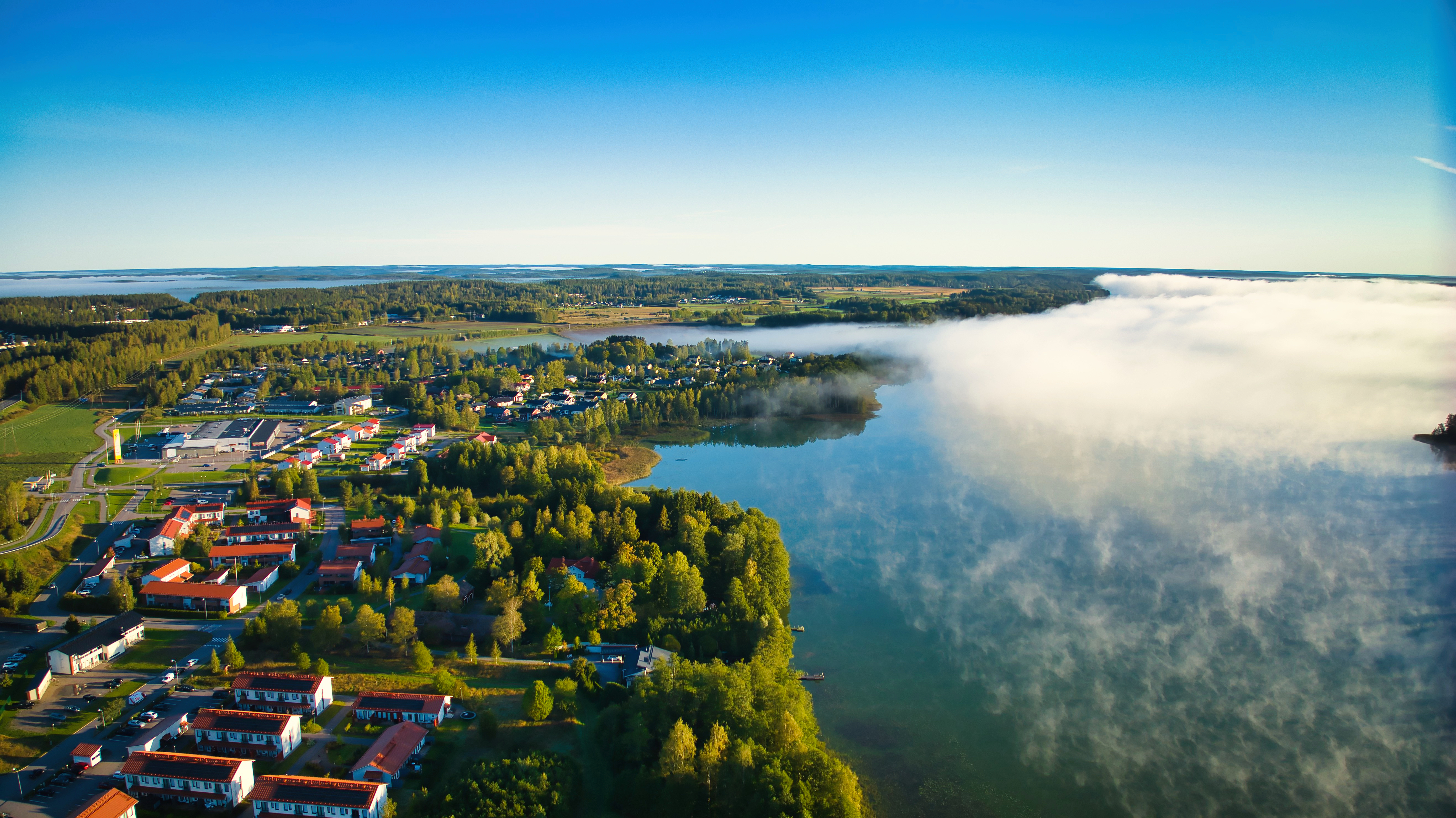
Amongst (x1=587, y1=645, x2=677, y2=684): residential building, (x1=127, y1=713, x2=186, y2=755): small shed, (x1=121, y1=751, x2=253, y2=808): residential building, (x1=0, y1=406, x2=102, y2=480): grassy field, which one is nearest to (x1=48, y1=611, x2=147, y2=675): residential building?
(x1=127, y1=713, x2=186, y2=755): small shed

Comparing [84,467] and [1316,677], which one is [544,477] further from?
[1316,677]

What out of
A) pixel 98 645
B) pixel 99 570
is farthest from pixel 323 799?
pixel 99 570

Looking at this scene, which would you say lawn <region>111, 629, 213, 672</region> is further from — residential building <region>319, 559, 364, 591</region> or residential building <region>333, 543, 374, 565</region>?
residential building <region>333, 543, 374, 565</region>

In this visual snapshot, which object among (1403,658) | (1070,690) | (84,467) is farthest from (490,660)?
(84,467)

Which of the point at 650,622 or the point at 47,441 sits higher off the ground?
the point at 47,441

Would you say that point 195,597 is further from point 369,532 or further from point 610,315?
point 610,315

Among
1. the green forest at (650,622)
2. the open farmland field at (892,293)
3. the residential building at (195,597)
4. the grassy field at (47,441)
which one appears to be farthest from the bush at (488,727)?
the open farmland field at (892,293)
